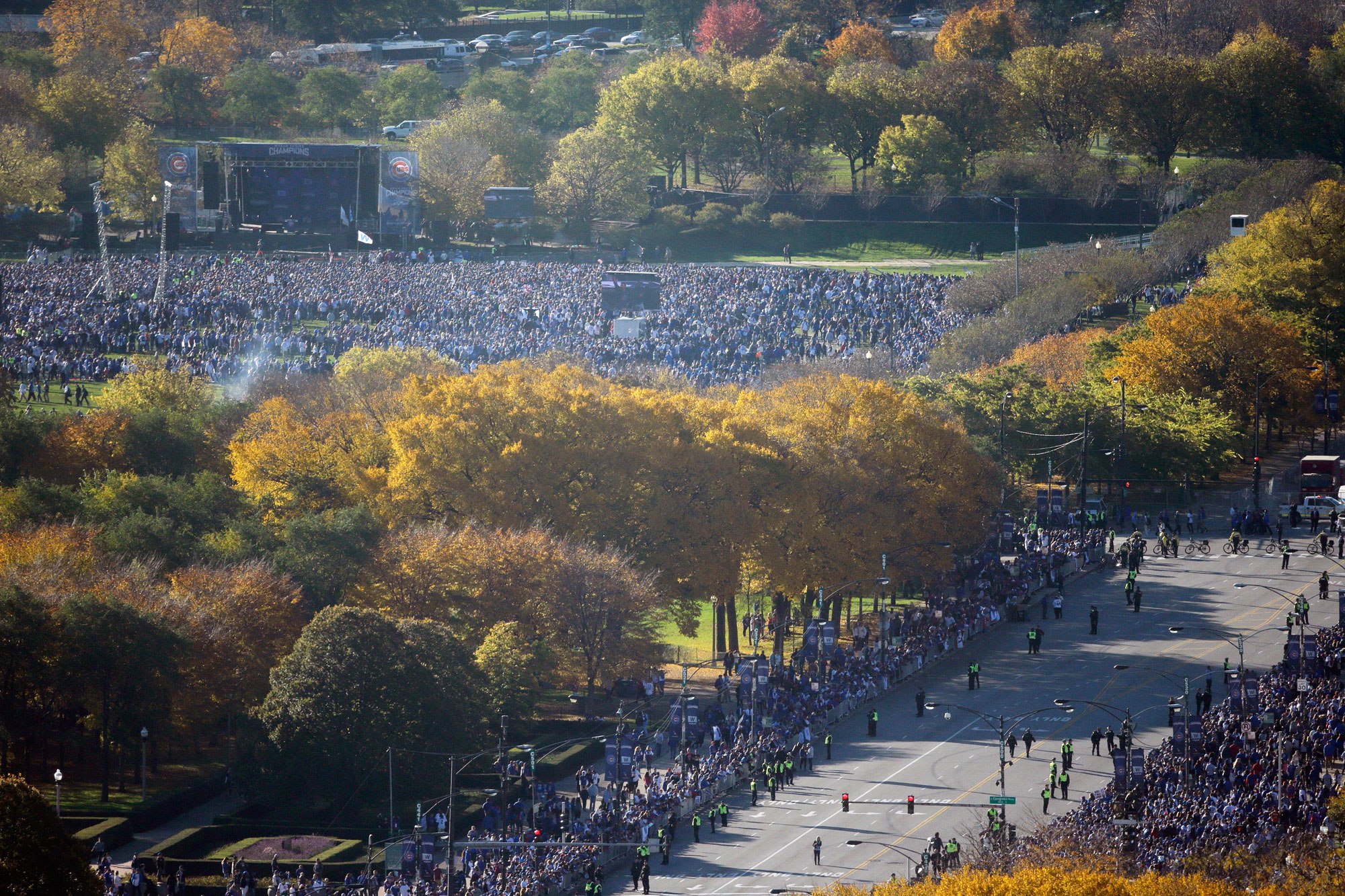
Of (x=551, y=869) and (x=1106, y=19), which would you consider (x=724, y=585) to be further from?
(x=1106, y=19)

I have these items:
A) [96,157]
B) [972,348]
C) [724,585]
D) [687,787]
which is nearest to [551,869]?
[687,787]

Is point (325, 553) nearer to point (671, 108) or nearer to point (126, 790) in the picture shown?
point (126, 790)

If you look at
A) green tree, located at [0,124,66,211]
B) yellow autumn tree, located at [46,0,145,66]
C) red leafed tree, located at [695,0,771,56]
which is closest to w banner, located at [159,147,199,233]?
green tree, located at [0,124,66,211]

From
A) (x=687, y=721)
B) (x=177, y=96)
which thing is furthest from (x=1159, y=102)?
(x=687, y=721)

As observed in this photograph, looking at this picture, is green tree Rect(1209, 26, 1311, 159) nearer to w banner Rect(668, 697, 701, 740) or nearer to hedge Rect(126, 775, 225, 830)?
w banner Rect(668, 697, 701, 740)

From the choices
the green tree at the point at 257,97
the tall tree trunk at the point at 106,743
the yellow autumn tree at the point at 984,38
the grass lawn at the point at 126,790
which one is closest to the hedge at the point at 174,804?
the grass lawn at the point at 126,790

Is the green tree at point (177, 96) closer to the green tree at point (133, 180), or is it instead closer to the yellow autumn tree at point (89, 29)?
the yellow autumn tree at point (89, 29)
